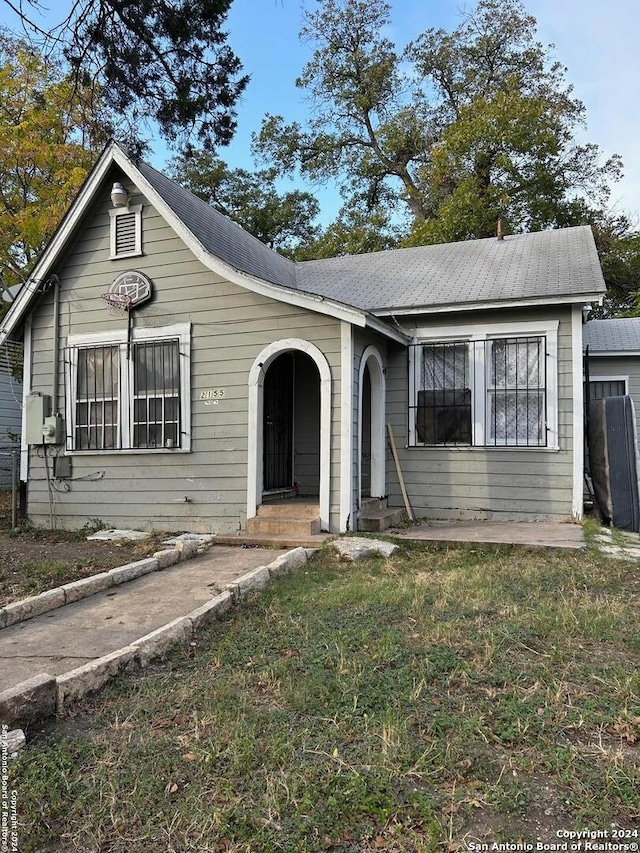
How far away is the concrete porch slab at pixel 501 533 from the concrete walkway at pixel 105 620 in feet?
7.07

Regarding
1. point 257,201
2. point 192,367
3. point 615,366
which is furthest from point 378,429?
point 257,201

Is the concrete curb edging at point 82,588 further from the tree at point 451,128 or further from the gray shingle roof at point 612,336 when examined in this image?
the tree at point 451,128

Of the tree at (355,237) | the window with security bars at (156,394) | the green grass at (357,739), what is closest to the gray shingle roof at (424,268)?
the window with security bars at (156,394)

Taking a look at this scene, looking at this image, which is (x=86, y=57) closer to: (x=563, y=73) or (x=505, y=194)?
(x=505, y=194)

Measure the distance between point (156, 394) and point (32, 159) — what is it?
33.1ft

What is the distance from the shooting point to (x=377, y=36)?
80.6 feet

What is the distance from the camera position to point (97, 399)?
886 cm

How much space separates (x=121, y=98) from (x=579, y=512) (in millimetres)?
7305

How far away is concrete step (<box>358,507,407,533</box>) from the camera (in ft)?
25.2

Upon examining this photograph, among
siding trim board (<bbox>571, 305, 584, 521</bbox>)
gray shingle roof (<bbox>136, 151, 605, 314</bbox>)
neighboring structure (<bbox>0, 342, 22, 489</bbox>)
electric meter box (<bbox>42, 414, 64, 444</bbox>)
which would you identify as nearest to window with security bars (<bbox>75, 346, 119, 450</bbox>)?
electric meter box (<bbox>42, 414, 64, 444</bbox>)

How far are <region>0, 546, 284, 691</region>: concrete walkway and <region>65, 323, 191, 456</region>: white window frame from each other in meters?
2.65

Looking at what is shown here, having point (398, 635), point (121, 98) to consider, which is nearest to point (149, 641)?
point (398, 635)

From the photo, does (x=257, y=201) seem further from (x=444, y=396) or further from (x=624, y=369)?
(x=444, y=396)

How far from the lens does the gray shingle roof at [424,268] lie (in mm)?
8375
